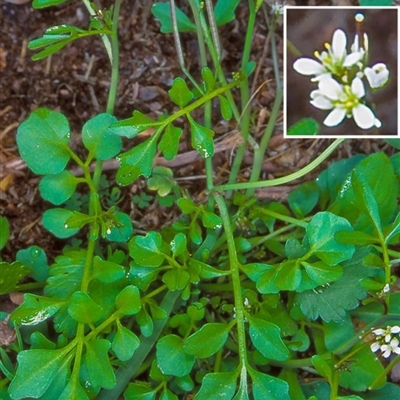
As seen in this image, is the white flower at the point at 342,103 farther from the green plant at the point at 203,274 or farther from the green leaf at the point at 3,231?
the green leaf at the point at 3,231

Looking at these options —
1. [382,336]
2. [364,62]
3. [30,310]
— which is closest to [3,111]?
[30,310]

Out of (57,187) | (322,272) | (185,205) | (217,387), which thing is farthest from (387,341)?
(57,187)

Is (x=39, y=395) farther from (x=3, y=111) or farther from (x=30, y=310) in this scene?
(x=3, y=111)

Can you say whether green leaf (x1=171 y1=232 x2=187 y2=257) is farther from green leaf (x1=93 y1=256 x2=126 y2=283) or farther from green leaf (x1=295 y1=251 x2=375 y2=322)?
green leaf (x1=295 y1=251 x2=375 y2=322)

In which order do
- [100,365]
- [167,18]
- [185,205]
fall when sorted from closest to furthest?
[100,365] → [185,205] → [167,18]

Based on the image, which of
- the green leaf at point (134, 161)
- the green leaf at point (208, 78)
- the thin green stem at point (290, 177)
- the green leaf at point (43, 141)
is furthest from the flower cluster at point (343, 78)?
the green leaf at point (43, 141)

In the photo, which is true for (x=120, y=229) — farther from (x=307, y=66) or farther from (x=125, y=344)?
(x=307, y=66)
